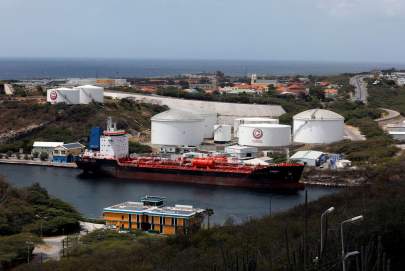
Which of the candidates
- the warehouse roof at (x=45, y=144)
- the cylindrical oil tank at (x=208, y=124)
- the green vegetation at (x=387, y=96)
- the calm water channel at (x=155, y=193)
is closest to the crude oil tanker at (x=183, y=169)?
the calm water channel at (x=155, y=193)

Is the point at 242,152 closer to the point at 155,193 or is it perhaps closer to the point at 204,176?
the point at 204,176

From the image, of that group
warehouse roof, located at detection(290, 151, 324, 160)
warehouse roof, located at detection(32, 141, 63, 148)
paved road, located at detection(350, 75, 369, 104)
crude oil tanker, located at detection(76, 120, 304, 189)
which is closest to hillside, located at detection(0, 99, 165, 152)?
warehouse roof, located at detection(32, 141, 63, 148)

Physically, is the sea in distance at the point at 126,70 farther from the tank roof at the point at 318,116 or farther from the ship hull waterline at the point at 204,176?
the ship hull waterline at the point at 204,176

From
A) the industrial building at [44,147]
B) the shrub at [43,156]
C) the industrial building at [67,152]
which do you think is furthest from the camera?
the industrial building at [44,147]

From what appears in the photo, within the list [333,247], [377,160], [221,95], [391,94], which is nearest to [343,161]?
[377,160]

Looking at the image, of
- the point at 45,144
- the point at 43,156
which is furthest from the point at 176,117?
the point at 43,156
